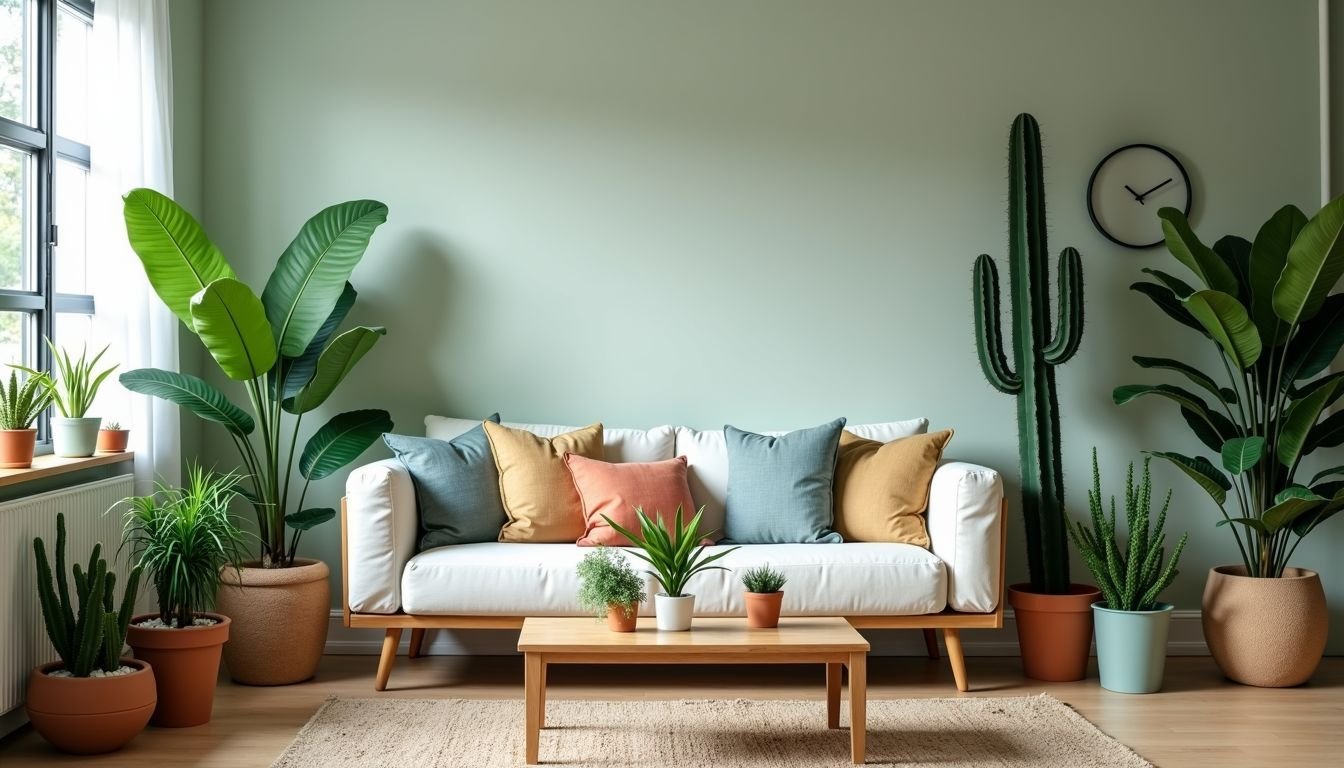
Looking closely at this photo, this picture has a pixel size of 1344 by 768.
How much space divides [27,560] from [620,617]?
1.64 meters

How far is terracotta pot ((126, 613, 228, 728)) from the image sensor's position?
3398 millimetres

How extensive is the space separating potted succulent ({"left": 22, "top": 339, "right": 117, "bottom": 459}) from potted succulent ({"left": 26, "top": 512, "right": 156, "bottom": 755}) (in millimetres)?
392

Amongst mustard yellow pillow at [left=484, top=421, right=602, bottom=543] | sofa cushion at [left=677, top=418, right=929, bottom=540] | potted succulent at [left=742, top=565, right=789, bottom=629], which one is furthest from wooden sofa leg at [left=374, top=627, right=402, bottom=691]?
potted succulent at [left=742, top=565, right=789, bottom=629]

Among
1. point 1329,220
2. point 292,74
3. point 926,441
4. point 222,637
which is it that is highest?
point 292,74

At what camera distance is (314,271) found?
13.5 feet

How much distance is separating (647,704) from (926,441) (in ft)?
4.42

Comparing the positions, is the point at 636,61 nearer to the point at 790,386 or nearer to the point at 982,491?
the point at 790,386

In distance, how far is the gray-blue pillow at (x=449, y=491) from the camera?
403cm

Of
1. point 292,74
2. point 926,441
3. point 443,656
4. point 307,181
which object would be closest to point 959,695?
point 926,441

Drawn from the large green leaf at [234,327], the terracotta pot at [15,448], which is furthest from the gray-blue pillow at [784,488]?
the terracotta pot at [15,448]

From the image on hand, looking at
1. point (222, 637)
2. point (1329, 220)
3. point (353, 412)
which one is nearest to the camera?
point (222, 637)

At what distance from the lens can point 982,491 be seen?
3857 mm

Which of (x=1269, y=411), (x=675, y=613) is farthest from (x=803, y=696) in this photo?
(x=1269, y=411)

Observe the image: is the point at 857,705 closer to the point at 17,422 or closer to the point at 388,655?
the point at 388,655
